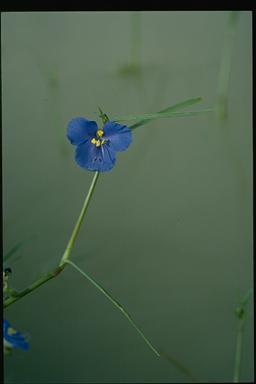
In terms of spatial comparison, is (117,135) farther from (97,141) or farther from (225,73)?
(225,73)

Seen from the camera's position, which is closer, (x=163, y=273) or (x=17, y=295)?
(x=17, y=295)

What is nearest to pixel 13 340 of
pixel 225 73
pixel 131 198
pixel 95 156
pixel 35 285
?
pixel 35 285

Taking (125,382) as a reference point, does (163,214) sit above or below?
above

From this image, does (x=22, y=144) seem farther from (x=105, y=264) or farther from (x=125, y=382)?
(x=125, y=382)

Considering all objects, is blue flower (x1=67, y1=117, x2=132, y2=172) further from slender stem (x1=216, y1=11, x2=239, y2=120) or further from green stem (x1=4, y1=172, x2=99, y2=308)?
slender stem (x1=216, y1=11, x2=239, y2=120)

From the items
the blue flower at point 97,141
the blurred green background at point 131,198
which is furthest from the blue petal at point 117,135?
the blurred green background at point 131,198

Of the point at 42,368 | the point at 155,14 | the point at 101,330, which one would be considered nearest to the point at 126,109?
the point at 155,14

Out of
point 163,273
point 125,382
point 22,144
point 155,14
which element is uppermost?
point 155,14
